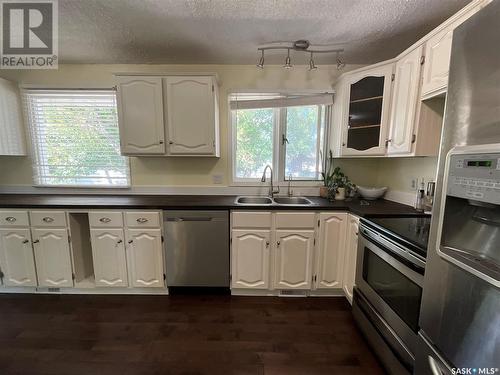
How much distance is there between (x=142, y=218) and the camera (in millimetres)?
2051

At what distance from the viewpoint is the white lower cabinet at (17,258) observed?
2.06 m

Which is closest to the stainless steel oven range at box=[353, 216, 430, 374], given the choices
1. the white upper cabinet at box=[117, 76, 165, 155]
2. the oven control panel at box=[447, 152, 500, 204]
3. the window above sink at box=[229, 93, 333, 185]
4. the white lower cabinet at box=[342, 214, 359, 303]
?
the white lower cabinet at box=[342, 214, 359, 303]

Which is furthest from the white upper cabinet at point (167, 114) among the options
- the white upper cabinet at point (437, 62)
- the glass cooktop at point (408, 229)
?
the white upper cabinet at point (437, 62)

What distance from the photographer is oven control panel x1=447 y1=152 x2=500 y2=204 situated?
679 mm

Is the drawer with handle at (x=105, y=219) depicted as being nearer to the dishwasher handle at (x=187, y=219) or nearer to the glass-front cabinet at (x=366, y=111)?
the dishwasher handle at (x=187, y=219)

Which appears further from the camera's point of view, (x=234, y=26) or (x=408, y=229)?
(x=234, y=26)

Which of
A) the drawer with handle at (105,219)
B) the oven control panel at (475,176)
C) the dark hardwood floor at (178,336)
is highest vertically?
the oven control panel at (475,176)

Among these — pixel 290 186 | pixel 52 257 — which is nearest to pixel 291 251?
pixel 290 186

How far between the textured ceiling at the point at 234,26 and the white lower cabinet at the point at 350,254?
157cm

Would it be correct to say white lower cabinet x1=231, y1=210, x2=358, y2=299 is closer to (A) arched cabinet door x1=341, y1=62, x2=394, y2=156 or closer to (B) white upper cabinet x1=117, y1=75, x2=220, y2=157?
(A) arched cabinet door x1=341, y1=62, x2=394, y2=156

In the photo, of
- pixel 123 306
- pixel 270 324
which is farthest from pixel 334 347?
pixel 123 306

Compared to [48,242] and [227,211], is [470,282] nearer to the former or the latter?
[227,211]

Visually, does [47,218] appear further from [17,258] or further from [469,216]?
[469,216]

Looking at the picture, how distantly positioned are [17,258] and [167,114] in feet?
6.65
